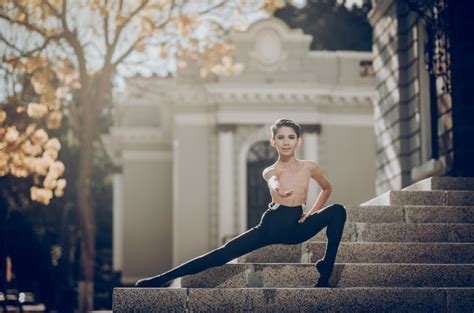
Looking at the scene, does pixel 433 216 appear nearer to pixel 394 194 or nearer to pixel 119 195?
pixel 394 194

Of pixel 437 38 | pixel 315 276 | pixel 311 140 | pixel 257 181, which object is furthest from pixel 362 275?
pixel 311 140

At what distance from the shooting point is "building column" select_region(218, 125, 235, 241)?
29652 mm

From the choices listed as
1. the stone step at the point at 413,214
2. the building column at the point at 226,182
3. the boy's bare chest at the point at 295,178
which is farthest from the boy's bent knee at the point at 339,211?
the building column at the point at 226,182

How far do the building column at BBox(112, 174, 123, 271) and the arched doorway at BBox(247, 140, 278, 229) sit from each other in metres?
6.69

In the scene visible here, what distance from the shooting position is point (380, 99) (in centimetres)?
1681

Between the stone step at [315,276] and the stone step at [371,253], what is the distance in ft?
1.35

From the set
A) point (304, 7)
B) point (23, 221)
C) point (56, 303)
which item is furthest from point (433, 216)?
point (304, 7)

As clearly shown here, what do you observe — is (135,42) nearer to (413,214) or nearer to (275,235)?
(413,214)

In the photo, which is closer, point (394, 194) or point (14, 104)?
point (394, 194)

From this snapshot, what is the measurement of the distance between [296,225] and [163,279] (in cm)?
116

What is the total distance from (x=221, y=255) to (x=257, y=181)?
23386 mm

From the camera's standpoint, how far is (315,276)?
7297mm

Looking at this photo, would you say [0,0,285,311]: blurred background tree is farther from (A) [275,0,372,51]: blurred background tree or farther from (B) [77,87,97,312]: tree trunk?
(A) [275,0,372,51]: blurred background tree

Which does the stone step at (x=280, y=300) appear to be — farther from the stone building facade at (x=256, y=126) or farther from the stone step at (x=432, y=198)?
the stone building facade at (x=256, y=126)
